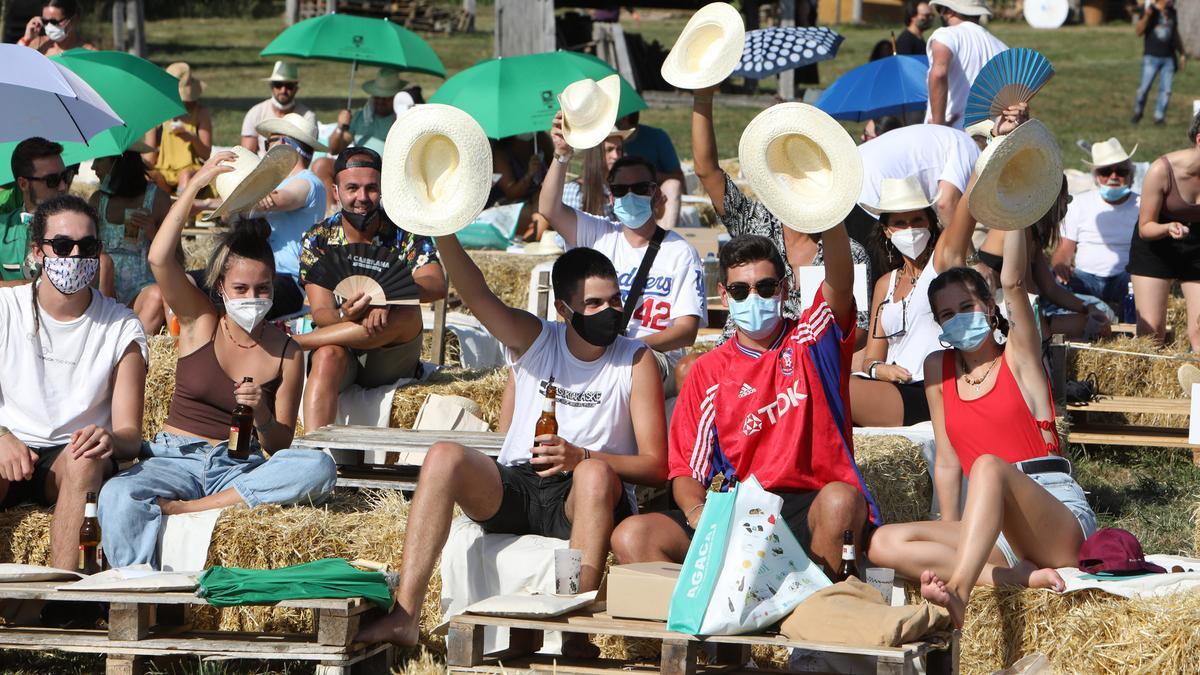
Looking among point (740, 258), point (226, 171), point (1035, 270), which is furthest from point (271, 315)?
point (1035, 270)

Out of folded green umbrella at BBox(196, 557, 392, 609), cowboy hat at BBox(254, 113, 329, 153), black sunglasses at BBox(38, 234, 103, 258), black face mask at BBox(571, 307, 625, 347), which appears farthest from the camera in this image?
cowboy hat at BBox(254, 113, 329, 153)

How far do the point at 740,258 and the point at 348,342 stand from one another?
2.88 metres

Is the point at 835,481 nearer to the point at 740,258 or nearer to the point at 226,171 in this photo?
the point at 740,258

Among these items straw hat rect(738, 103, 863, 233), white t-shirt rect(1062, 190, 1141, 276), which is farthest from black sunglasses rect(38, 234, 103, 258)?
white t-shirt rect(1062, 190, 1141, 276)

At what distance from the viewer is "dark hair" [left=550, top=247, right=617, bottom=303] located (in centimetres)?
622

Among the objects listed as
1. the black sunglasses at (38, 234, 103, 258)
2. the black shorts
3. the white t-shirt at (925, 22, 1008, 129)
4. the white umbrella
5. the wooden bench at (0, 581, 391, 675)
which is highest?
the white t-shirt at (925, 22, 1008, 129)

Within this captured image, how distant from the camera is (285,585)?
18.0ft

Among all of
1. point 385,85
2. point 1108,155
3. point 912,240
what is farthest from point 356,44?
point 912,240

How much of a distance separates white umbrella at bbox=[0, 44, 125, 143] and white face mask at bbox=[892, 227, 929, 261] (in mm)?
4374

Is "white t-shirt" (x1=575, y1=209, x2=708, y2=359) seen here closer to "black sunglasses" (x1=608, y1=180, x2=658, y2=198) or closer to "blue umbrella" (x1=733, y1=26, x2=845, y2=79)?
"black sunglasses" (x1=608, y1=180, x2=658, y2=198)

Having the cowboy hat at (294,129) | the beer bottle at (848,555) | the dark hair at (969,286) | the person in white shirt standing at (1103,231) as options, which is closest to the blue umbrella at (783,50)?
the person in white shirt standing at (1103,231)

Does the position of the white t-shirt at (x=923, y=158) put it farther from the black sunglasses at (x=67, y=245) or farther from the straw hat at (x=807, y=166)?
the black sunglasses at (x=67, y=245)

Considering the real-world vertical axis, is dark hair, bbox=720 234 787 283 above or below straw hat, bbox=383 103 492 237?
below

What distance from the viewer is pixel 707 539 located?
5.09m
